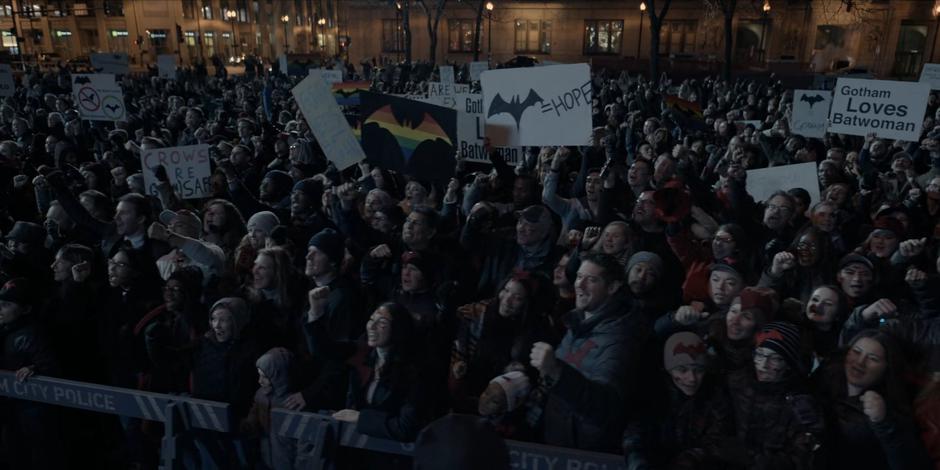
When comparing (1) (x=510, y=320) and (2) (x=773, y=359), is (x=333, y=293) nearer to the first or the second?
(1) (x=510, y=320)

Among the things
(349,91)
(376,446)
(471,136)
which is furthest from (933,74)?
(376,446)

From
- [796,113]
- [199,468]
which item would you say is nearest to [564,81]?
[199,468]

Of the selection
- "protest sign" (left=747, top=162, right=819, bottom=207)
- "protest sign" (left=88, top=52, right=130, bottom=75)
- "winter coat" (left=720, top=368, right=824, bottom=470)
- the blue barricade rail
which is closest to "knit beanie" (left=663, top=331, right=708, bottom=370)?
"winter coat" (left=720, top=368, right=824, bottom=470)

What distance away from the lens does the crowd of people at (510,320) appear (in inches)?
105

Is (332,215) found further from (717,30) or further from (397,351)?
(717,30)

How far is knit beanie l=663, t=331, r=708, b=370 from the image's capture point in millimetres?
2730

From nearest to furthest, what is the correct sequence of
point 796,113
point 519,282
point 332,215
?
point 519,282
point 332,215
point 796,113

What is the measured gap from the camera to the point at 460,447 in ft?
5.18

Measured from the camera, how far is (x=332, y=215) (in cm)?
567

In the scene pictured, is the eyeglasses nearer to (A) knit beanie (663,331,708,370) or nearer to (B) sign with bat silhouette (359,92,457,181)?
(A) knit beanie (663,331,708,370)

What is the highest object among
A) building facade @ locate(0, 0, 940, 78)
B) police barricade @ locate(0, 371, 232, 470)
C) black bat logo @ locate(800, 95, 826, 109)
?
building facade @ locate(0, 0, 940, 78)

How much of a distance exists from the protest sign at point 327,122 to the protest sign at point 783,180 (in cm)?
388

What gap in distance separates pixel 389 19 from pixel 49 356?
50687 mm

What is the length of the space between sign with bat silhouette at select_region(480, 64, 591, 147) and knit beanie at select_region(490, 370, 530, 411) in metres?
3.43
